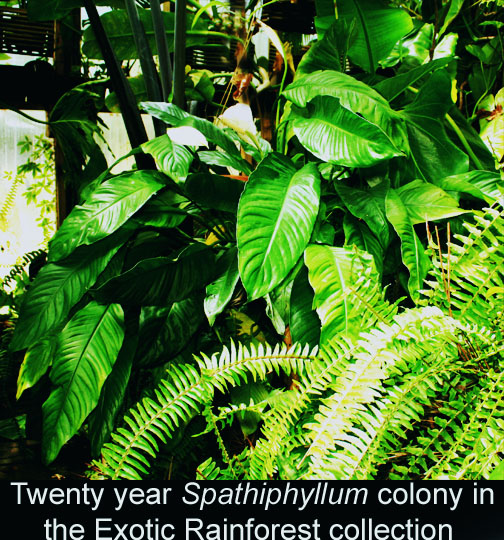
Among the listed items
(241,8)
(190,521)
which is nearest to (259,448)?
(190,521)

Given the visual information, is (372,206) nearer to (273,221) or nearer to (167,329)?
(273,221)

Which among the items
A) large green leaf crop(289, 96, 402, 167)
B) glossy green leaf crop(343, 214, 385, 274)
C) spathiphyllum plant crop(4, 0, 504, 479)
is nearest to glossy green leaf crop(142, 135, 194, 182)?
spathiphyllum plant crop(4, 0, 504, 479)

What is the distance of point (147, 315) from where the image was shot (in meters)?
1.11

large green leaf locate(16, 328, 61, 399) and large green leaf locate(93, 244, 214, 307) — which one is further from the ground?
large green leaf locate(93, 244, 214, 307)

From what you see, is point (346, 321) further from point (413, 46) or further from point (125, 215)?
point (413, 46)

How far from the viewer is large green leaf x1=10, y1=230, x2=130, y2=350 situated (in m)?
1.09

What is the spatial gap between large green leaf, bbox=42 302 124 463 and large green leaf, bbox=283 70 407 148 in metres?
0.72

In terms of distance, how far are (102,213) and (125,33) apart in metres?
1.03

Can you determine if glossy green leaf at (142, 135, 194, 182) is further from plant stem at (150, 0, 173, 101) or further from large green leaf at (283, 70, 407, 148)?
plant stem at (150, 0, 173, 101)

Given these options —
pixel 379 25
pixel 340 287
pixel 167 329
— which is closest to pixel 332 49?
pixel 379 25

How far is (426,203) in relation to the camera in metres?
1.06

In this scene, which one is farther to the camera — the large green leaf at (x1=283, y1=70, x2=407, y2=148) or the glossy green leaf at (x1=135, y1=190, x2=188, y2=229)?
the glossy green leaf at (x1=135, y1=190, x2=188, y2=229)

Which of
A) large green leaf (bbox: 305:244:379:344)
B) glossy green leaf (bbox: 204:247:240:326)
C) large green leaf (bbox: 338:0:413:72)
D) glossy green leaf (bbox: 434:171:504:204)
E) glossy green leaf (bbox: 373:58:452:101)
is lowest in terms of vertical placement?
glossy green leaf (bbox: 204:247:240:326)

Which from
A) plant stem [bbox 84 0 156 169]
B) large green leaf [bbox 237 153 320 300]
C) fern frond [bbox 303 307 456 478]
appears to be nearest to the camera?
fern frond [bbox 303 307 456 478]
